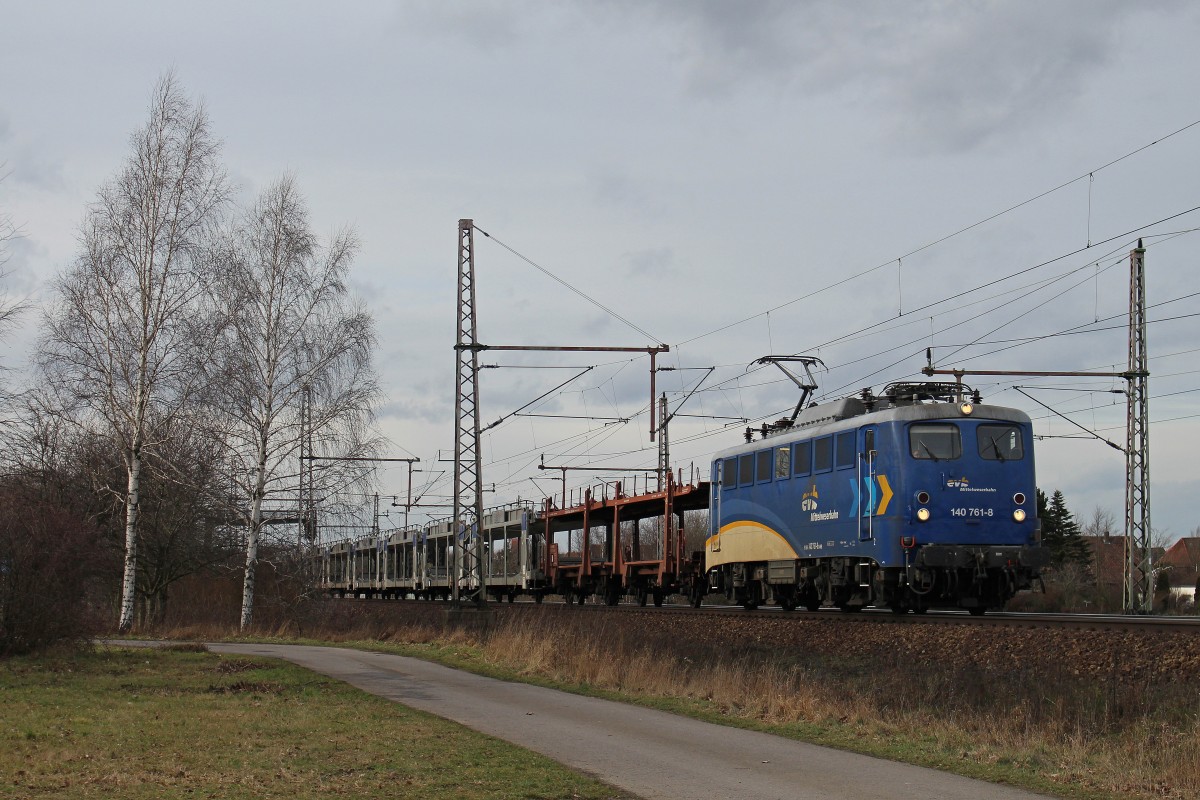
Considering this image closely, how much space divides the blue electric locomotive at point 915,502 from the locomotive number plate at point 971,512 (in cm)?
2

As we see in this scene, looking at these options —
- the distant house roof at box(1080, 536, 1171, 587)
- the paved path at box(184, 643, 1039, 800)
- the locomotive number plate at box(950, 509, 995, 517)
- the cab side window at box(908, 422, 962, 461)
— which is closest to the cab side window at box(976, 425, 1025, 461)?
the cab side window at box(908, 422, 962, 461)

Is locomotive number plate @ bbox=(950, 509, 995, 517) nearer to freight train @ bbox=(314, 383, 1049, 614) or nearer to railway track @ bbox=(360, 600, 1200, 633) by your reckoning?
freight train @ bbox=(314, 383, 1049, 614)

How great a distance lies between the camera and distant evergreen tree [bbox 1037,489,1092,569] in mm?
65750

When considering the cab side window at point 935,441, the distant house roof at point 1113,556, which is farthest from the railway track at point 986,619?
the distant house roof at point 1113,556

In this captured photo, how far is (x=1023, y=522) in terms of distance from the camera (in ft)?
72.7

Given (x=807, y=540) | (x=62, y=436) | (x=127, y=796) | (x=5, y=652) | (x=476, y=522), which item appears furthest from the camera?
(x=62, y=436)

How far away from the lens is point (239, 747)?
10.6 metres

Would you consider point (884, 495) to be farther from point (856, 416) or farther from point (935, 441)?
point (856, 416)

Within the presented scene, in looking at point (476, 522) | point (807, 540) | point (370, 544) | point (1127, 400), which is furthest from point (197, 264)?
point (370, 544)

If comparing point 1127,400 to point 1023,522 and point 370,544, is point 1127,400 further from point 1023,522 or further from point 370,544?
point 370,544

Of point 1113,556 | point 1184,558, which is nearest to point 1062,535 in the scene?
point 1113,556

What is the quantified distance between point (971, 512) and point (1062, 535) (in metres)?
51.4

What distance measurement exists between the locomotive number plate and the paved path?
854cm

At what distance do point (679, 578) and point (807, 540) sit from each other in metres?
9.34
